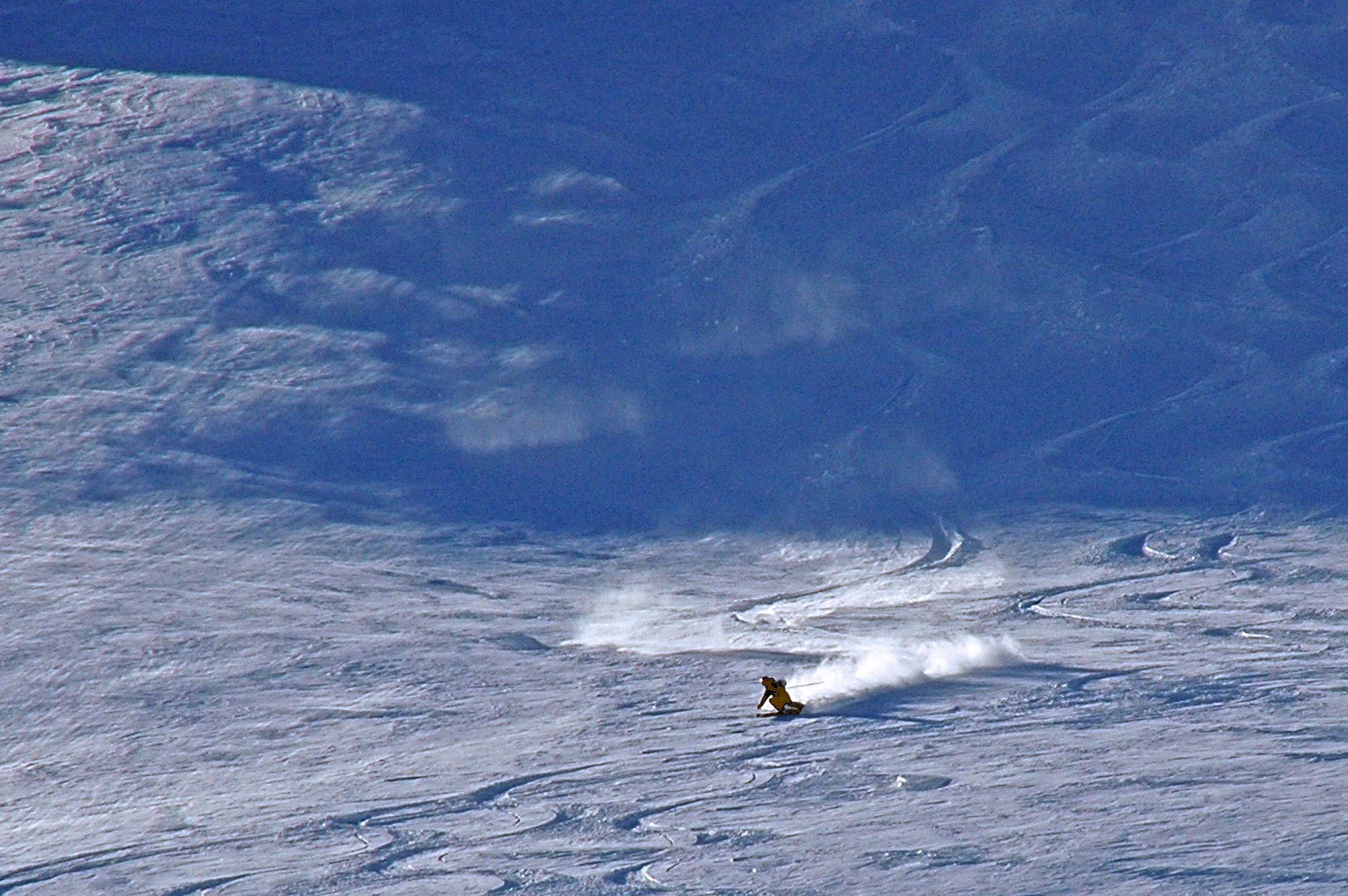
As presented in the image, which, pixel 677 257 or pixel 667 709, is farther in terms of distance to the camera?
pixel 677 257

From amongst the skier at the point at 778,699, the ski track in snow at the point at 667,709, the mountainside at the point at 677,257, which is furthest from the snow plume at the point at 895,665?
the mountainside at the point at 677,257

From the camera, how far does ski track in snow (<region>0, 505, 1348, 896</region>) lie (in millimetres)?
6191

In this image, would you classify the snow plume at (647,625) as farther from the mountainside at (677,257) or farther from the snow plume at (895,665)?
the mountainside at (677,257)

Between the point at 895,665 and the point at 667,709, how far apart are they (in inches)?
44.6

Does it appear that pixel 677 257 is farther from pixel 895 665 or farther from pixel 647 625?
pixel 895 665

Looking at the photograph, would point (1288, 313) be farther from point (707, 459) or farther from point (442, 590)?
point (442, 590)

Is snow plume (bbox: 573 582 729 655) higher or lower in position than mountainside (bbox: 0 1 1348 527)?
lower

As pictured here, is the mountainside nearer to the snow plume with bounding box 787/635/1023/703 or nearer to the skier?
the snow plume with bounding box 787/635/1023/703

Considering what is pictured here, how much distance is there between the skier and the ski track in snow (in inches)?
4.6

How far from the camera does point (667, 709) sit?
8.48 metres

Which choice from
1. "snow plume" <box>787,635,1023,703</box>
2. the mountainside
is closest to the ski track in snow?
"snow plume" <box>787,635,1023,703</box>

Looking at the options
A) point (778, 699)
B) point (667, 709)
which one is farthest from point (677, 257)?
point (778, 699)

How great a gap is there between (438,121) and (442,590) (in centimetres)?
603

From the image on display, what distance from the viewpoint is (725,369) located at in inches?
526
